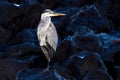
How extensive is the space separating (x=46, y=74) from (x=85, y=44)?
2.68 metres

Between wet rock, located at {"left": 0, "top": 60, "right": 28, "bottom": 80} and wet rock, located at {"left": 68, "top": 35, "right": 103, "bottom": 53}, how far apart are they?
5.33ft

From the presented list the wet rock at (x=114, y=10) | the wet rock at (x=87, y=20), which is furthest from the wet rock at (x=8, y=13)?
the wet rock at (x=114, y=10)

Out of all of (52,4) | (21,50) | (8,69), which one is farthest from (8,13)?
(8,69)

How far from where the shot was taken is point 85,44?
932 cm

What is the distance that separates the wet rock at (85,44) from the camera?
30.5 ft

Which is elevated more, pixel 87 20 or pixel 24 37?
pixel 87 20

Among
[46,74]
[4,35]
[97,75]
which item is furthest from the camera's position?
[4,35]

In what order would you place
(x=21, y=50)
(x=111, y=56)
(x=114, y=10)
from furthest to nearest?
(x=114, y=10) → (x=21, y=50) → (x=111, y=56)

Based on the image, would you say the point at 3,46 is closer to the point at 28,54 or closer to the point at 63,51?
the point at 28,54

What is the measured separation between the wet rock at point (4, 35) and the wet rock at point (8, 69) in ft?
9.00

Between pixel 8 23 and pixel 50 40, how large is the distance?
5029mm

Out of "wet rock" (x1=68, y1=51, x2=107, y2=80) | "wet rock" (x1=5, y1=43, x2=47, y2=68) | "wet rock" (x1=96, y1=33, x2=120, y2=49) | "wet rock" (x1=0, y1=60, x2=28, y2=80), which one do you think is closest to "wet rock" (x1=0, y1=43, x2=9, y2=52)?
"wet rock" (x1=5, y1=43, x2=47, y2=68)

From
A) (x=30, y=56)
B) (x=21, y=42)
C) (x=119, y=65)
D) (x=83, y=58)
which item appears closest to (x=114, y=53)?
(x=119, y=65)

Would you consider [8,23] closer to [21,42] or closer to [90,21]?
[21,42]
